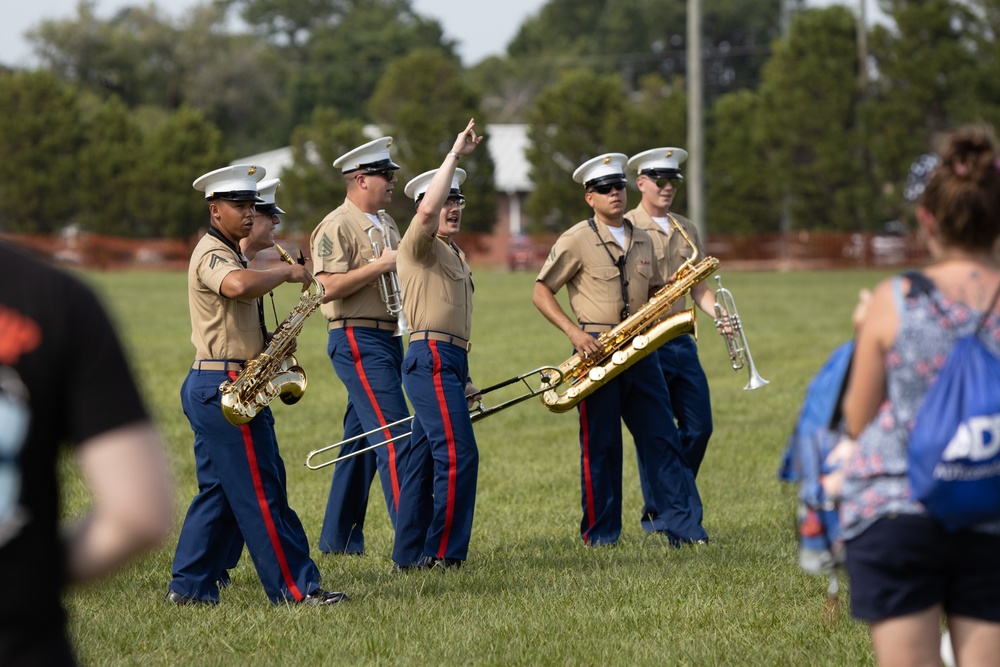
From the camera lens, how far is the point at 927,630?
3705 mm

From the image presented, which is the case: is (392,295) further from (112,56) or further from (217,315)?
(112,56)

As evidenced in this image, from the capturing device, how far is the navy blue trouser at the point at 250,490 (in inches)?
273

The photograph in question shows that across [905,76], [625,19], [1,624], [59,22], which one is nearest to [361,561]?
[1,624]

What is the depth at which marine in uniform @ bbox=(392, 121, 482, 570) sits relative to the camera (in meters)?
8.02

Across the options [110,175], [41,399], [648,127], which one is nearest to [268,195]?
[41,399]

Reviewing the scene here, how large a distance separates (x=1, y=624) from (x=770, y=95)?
188ft

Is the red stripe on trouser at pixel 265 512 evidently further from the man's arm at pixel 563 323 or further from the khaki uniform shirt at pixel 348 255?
the man's arm at pixel 563 323

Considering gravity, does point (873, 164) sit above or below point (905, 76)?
below

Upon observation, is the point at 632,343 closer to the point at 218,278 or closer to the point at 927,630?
the point at 218,278

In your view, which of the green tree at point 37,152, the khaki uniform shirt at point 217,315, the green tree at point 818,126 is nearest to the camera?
the khaki uniform shirt at point 217,315

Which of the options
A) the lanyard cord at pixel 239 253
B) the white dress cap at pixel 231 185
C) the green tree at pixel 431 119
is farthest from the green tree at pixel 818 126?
the white dress cap at pixel 231 185

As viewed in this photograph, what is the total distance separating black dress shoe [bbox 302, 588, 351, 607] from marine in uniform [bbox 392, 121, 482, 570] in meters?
1.03

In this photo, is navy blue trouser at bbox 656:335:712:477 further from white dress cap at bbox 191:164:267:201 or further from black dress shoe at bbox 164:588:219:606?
black dress shoe at bbox 164:588:219:606

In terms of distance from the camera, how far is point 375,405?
8562 millimetres
